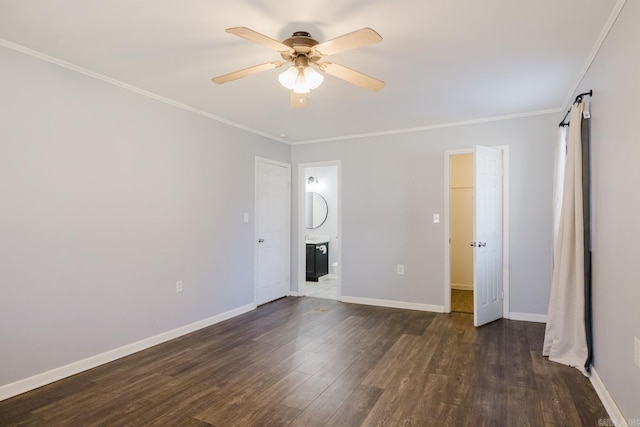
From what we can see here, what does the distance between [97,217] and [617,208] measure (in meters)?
3.69

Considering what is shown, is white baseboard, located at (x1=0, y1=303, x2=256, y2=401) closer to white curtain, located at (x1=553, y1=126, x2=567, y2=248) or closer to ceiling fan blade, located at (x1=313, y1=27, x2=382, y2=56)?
ceiling fan blade, located at (x1=313, y1=27, x2=382, y2=56)

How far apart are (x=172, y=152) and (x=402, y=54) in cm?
242

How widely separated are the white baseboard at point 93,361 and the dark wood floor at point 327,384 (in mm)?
61

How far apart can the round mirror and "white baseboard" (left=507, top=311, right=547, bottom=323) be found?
398 cm

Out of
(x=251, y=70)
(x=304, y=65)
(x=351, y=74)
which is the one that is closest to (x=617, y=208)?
(x=351, y=74)

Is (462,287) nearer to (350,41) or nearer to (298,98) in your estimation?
(298,98)

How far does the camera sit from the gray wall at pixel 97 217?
249 centimetres

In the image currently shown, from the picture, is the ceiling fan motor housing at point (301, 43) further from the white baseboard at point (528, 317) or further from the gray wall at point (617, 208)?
the white baseboard at point (528, 317)

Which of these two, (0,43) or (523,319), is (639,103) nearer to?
(523,319)

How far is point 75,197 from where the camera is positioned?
9.24 feet

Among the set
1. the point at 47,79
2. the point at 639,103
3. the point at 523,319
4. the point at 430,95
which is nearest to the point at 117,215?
the point at 47,79

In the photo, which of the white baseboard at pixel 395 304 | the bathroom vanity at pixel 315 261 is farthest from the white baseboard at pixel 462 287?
the bathroom vanity at pixel 315 261

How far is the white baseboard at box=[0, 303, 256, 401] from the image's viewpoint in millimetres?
2459

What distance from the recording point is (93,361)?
9.57 feet
